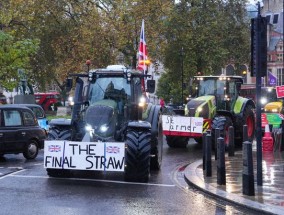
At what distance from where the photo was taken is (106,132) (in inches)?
506

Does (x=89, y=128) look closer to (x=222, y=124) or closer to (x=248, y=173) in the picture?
(x=248, y=173)

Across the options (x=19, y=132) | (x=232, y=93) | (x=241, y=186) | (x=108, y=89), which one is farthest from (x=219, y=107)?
(x=241, y=186)

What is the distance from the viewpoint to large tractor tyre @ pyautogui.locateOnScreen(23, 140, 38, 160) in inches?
677

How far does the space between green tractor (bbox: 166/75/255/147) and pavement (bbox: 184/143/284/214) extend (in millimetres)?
4391

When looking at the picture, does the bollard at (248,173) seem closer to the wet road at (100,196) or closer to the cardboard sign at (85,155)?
the wet road at (100,196)

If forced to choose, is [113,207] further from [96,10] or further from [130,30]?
[96,10]

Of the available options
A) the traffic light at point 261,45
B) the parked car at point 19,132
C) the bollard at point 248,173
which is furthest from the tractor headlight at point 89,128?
the parked car at point 19,132

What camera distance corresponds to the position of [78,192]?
35.9 feet

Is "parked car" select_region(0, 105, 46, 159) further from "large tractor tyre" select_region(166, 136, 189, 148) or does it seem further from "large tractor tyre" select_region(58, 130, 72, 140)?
"large tractor tyre" select_region(166, 136, 189, 148)

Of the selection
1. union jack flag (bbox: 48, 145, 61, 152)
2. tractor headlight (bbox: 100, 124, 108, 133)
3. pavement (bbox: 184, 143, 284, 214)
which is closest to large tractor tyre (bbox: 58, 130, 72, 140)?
union jack flag (bbox: 48, 145, 61, 152)

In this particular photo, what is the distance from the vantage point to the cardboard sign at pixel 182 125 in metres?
20.4

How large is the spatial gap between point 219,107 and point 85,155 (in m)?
10.3

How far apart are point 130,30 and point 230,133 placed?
56.9 ft

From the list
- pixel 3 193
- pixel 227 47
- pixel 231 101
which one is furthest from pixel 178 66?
pixel 3 193
